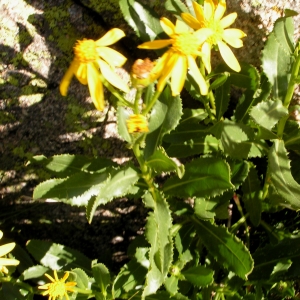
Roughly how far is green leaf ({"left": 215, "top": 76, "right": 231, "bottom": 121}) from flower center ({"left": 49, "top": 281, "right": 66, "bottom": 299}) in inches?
32.4

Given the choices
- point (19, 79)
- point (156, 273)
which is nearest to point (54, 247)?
point (156, 273)

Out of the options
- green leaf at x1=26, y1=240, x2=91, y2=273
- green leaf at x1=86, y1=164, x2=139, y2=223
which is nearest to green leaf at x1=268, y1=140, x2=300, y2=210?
green leaf at x1=86, y1=164, x2=139, y2=223

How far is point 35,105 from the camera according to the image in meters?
1.83

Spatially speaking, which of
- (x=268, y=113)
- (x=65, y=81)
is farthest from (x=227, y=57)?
(x=65, y=81)

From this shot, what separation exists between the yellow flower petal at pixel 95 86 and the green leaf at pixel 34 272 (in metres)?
0.91

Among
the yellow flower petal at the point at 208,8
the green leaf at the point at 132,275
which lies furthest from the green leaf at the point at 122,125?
the green leaf at the point at 132,275

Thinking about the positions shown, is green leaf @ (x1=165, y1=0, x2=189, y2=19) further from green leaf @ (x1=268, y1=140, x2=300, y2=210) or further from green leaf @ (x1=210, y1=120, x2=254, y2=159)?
green leaf @ (x1=268, y1=140, x2=300, y2=210)

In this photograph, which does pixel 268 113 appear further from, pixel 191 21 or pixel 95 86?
pixel 95 86

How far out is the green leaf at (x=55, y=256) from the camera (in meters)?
1.82

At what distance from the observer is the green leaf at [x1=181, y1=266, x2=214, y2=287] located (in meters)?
1.61

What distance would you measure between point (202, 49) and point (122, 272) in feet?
2.97

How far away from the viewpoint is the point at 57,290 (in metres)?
1.49

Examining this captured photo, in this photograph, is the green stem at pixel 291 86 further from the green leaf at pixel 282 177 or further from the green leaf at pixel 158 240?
the green leaf at pixel 158 240

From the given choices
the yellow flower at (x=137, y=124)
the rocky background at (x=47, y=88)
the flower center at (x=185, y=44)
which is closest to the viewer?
the yellow flower at (x=137, y=124)
